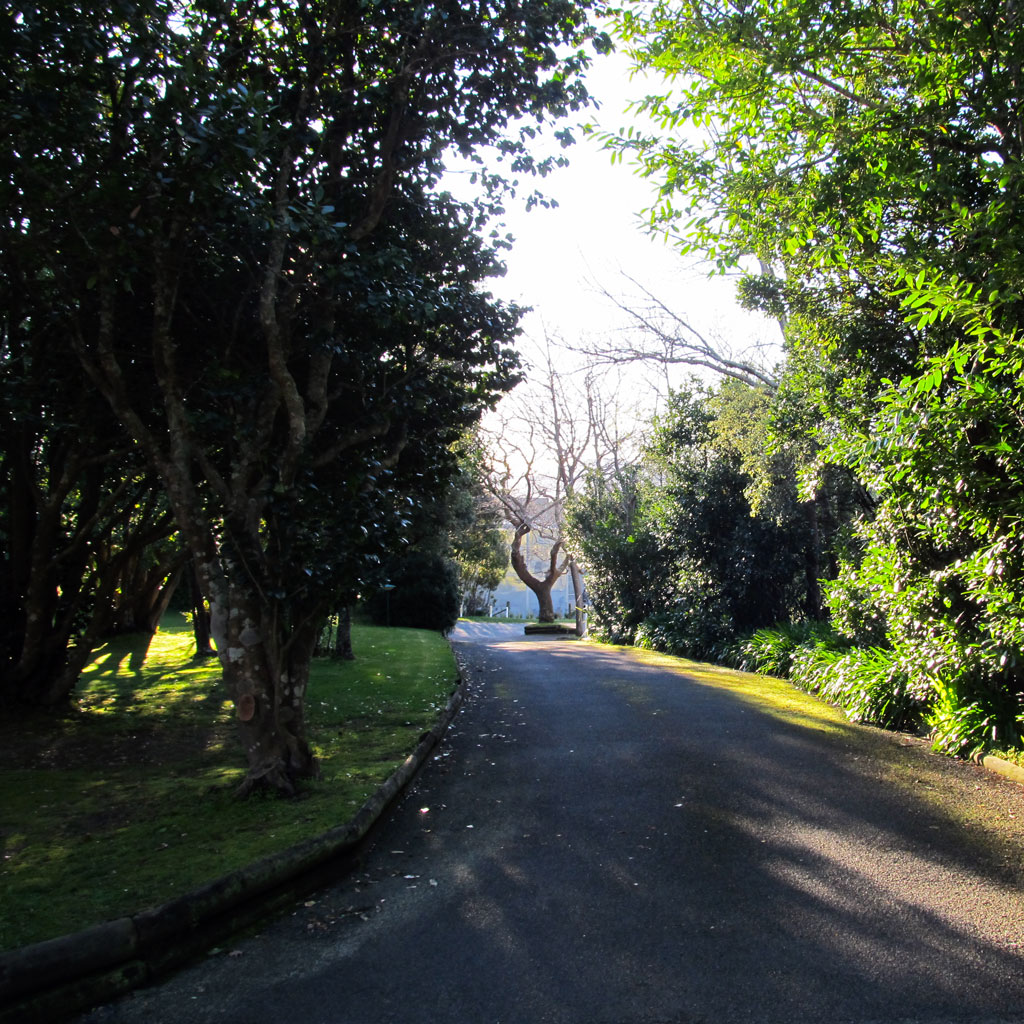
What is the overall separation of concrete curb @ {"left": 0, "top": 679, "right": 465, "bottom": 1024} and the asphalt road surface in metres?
0.15

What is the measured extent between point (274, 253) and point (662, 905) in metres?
5.70

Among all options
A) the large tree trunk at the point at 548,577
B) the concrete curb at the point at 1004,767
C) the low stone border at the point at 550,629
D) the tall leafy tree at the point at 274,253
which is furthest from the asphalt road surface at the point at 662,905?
the large tree trunk at the point at 548,577

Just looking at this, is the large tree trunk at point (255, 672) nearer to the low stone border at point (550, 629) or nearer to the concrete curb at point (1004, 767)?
the concrete curb at point (1004, 767)

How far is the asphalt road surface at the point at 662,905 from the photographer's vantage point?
361 cm

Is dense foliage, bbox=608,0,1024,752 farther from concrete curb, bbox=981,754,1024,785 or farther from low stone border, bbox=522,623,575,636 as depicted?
low stone border, bbox=522,623,575,636

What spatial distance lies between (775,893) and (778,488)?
36.7 ft

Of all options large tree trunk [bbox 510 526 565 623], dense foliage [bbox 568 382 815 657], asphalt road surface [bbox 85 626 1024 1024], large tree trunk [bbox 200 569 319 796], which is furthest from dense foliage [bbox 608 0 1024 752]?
large tree trunk [bbox 510 526 565 623]

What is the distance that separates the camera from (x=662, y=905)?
15.0ft

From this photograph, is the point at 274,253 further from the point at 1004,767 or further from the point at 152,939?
the point at 1004,767

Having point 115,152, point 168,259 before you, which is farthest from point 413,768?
point 115,152

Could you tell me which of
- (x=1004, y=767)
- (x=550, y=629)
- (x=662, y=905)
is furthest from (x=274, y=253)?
(x=550, y=629)

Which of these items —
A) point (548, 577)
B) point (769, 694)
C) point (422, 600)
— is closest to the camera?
point (769, 694)

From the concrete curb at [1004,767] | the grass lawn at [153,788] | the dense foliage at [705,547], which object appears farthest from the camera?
the dense foliage at [705,547]

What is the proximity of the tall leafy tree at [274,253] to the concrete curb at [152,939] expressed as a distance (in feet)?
4.90
